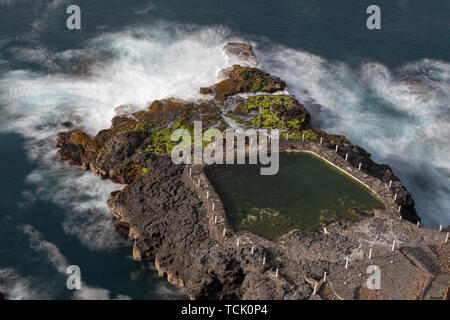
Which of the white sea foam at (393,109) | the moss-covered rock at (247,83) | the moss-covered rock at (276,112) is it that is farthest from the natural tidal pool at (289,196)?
the moss-covered rock at (247,83)

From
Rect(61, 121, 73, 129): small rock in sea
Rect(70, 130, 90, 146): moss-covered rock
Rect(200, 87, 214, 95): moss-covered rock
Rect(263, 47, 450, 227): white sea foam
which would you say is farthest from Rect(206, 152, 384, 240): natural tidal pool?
Rect(61, 121, 73, 129): small rock in sea

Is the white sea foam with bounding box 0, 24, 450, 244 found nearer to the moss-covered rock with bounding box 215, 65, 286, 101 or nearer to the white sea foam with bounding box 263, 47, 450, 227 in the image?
the white sea foam with bounding box 263, 47, 450, 227

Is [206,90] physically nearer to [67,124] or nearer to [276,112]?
[276,112]

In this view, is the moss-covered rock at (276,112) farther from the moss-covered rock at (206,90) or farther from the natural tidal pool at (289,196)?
the natural tidal pool at (289,196)

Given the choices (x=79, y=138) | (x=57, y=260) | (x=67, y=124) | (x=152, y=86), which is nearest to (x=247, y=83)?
(x=152, y=86)

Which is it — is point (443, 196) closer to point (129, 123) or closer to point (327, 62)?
point (327, 62)
